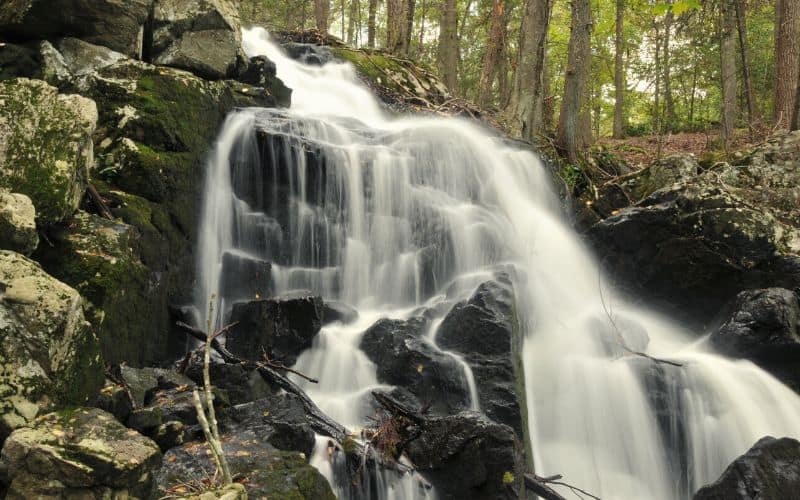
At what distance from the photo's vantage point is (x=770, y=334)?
663cm

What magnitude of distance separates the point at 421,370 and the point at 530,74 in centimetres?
757

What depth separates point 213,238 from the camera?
700 centimetres

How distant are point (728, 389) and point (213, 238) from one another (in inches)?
231

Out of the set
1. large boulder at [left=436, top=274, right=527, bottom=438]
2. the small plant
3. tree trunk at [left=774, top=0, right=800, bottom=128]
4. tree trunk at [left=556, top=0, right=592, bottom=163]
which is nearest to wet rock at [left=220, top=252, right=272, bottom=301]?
large boulder at [left=436, top=274, right=527, bottom=438]

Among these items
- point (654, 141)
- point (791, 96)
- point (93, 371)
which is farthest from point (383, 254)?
point (654, 141)

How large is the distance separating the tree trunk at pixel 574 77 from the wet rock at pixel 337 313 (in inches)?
255

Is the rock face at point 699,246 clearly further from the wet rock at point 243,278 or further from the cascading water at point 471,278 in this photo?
the wet rock at point 243,278

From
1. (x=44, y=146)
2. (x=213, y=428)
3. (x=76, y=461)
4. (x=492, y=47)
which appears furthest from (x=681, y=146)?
(x=76, y=461)

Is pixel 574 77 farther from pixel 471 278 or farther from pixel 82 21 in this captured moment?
pixel 82 21

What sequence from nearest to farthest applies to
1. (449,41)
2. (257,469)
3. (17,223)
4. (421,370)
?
(257,469)
(17,223)
(421,370)
(449,41)

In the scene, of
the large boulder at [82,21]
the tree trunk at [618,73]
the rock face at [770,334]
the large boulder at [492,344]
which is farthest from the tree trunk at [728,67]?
the large boulder at [82,21]

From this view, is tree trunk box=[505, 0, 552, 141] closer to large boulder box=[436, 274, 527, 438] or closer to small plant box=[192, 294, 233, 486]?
large boulder box=[436, 274, 527, 438]

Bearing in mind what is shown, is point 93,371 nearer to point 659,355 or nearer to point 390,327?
point 390,327

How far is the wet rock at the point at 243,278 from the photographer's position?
6754mm
